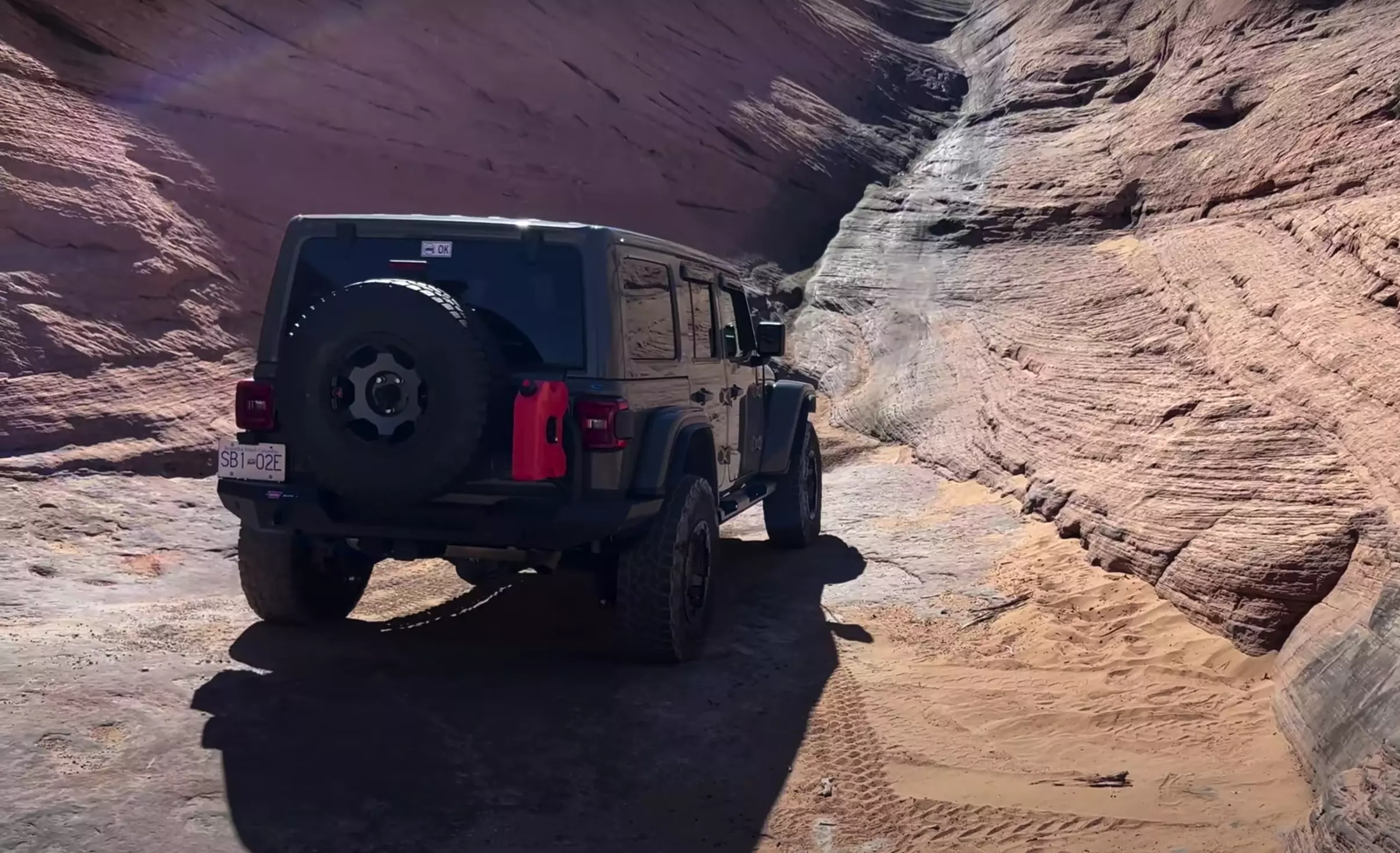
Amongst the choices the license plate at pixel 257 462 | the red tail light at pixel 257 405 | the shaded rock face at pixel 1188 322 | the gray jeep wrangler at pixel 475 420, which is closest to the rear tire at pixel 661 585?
the gray jeep wrangler at pixel 475 420

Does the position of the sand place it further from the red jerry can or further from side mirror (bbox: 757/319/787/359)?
side mirror (bbox: 757/319/787/359)

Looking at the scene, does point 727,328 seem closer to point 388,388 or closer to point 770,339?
point 770,339

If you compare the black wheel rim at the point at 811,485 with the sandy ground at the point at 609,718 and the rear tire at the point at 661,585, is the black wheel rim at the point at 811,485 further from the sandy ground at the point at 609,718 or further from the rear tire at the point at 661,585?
the rear tire at the point at 661,585

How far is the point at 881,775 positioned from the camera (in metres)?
4.18

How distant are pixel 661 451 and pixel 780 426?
8.93 feet

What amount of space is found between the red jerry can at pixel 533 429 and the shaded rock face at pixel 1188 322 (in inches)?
112

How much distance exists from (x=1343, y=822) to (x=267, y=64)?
13149 mm

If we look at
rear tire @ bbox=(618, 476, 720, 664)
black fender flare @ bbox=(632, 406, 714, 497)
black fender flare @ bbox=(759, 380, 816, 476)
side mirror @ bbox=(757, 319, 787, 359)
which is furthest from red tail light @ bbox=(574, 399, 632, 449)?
black fender flare @ bbox=(759, 380, 816, 476)

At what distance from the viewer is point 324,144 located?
12930 millimetres

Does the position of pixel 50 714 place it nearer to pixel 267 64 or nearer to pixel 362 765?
pixel 362 765

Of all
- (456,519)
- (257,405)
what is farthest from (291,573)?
(456,519)

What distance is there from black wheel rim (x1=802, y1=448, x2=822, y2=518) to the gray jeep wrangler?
2.49m

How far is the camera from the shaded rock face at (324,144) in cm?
915

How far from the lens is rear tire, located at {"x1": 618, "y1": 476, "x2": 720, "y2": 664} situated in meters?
5.00
